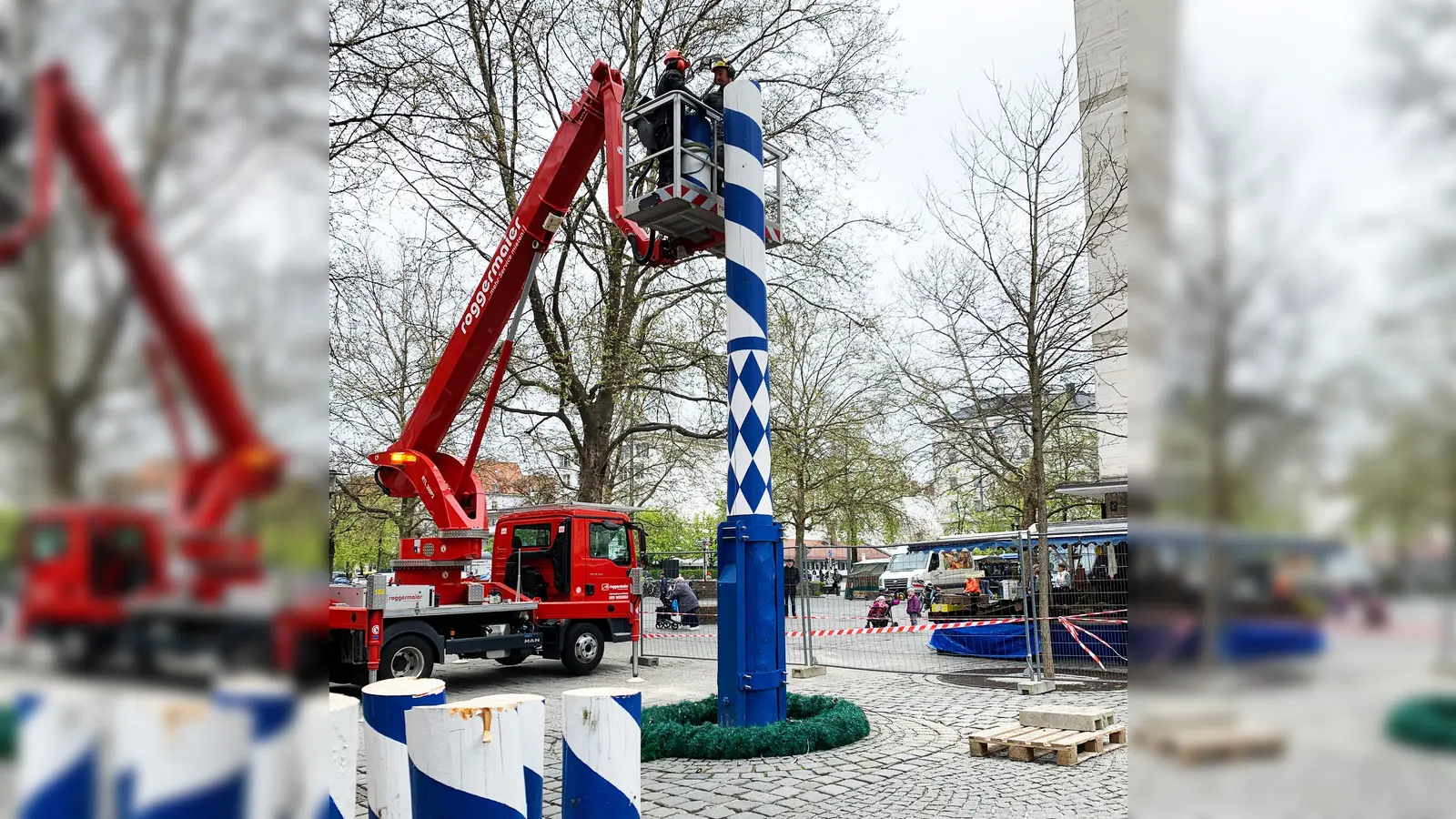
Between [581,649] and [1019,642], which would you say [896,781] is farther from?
[1019,642]

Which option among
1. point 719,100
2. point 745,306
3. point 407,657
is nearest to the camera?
point 745,306

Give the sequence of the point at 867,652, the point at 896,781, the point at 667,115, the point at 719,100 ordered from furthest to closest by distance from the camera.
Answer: the point at 867,652
the point at 719,100
the point at 667,115
the point at 896,781

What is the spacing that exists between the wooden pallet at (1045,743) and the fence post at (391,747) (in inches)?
168

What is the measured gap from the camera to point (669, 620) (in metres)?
20.2

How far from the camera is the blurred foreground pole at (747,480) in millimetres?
6859
